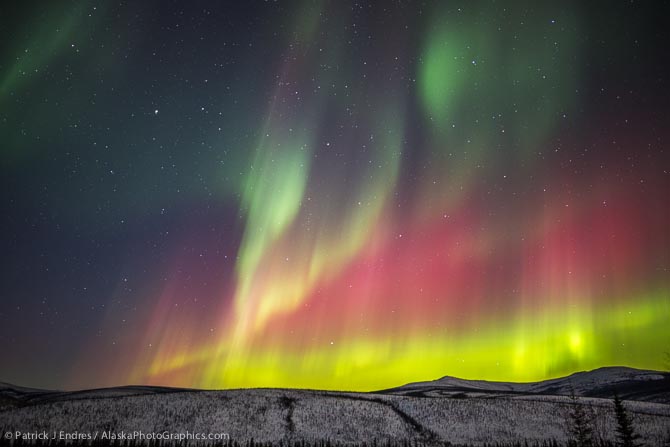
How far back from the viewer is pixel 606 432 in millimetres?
56500

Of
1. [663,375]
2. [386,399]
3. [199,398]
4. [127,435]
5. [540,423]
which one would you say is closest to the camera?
[127,435]

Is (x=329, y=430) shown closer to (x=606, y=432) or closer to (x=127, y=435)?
(x=127, y=435)

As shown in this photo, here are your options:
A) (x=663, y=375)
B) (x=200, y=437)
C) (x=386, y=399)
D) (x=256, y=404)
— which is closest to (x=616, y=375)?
(x=663, y=375)

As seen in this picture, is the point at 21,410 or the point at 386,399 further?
the point at 386,399

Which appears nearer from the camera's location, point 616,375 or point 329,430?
point 329,430

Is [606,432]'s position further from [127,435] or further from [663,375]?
[663,375]

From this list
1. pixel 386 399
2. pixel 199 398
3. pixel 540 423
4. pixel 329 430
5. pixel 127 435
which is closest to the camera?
pixel 127 435

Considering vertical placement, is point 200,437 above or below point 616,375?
below

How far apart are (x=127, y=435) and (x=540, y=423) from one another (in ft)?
160

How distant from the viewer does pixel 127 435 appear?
47.0 m

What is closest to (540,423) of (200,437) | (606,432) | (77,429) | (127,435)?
(606,432)

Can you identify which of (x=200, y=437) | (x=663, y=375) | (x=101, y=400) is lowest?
(x=200, y=437)

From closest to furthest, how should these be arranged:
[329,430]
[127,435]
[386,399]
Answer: [127,435], [329,430], [386,399]

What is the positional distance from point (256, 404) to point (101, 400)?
2056 centimetres
